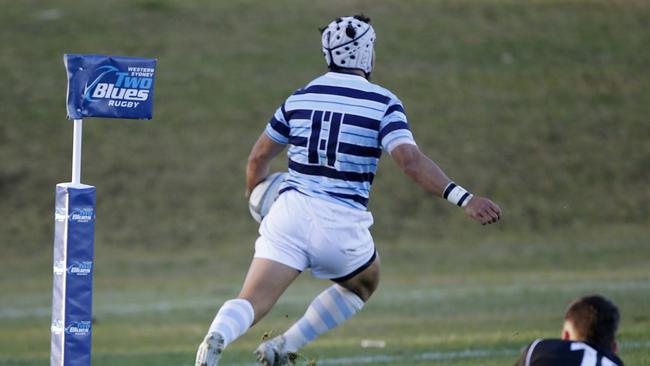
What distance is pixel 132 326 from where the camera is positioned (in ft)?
49.3

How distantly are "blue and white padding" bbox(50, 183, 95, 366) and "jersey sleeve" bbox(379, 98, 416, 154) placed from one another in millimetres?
1486

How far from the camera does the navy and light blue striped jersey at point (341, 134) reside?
22.7 ft

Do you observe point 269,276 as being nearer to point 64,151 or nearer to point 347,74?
point 347,74

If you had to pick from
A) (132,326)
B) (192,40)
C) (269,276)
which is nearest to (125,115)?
(269,276)

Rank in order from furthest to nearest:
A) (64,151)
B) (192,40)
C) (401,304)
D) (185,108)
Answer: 1. (192,40)
2. (185,108)
3. (64,151)
4. (401,304)

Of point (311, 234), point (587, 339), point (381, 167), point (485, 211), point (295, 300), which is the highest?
point (381, 167)

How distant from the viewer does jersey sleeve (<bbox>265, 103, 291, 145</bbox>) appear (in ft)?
23.7

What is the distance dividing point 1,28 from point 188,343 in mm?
24769

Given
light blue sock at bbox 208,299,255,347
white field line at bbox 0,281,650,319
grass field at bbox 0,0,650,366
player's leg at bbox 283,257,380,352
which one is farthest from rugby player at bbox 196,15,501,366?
white field line at bbox 0,281,650,319

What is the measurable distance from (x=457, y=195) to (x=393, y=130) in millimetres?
539

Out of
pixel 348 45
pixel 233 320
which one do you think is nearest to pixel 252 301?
pixel 233 320

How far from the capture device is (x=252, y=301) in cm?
691

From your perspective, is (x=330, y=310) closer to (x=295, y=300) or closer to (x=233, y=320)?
(x=233, y=320)

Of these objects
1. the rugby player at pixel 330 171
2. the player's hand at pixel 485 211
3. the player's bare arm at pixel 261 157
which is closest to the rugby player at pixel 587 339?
the player's hand at pixel 485 211
